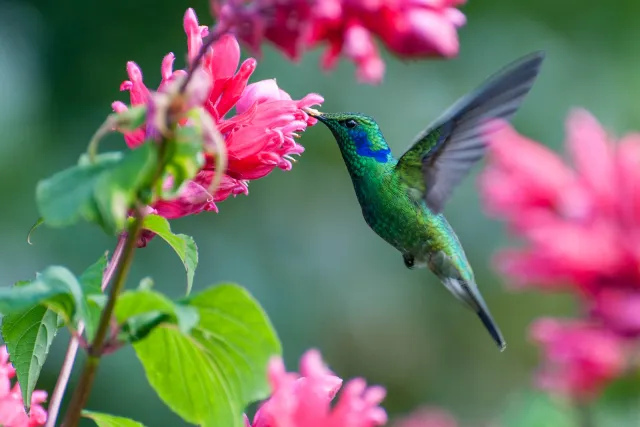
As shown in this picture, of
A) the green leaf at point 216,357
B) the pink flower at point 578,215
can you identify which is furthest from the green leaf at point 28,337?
the pink flower at point 578,215

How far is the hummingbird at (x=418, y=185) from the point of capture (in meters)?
1.61

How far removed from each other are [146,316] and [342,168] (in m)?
3.98

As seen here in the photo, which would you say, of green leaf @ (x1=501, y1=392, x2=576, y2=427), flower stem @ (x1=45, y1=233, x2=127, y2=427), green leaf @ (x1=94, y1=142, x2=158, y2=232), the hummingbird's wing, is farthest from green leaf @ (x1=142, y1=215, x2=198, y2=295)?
green leaf @ (x1=501, y1=392, x2=576, y2=427)

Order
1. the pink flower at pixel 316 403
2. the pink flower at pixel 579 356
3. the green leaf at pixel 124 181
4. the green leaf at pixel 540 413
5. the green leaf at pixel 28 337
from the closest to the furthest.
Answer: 1. the green leaf at pixel 124 181
2. the pink flower at pixel 316 403
3. the green leaf at pixel 28 337
4. the pink flower at pixel 579 356
5. the green leaf at pixel 540 413

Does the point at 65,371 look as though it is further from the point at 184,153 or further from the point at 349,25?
the point at 349,25

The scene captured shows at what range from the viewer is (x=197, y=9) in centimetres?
490

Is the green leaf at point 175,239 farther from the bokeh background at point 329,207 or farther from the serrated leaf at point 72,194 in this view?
the bokeh background at point 329,207

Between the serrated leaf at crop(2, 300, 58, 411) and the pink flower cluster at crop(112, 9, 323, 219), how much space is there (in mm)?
167

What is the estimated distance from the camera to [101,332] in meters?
0.88

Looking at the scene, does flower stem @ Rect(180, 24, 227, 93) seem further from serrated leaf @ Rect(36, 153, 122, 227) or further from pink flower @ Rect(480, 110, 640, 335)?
pink flower @ Rect(480, 110, 640, 335)

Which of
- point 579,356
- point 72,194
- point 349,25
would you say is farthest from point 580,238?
point 72,194

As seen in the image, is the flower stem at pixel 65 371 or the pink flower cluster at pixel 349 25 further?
the flower stem at pixel 65 371

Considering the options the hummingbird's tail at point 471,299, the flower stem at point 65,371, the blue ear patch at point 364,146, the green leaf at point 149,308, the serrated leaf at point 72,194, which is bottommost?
the hummingbird's tail at point 471,299

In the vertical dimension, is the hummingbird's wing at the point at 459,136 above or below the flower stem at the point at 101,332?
above
